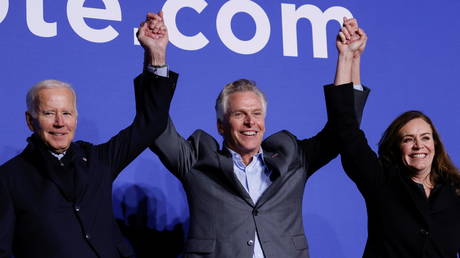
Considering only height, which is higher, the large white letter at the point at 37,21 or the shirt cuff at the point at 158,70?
the large white letter at the point at 37,21

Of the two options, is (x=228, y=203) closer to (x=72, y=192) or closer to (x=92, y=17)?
(x=72, y=192)

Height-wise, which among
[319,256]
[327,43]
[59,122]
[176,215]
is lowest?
[319,256]

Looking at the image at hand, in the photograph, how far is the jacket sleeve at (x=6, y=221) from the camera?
1576 millimetres

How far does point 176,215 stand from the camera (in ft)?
7.72

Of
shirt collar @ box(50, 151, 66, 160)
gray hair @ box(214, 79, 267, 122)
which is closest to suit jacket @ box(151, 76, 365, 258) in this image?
gray hair @ box(214, 79, 267, 122)

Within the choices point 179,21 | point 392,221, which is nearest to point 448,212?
point 392,221

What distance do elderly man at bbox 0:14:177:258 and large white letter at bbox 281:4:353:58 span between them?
88 centimetres

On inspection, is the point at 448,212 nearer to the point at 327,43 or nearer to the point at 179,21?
the point at 327,43

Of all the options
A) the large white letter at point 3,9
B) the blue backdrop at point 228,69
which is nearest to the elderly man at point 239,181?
the blue backdrop at point 228,69

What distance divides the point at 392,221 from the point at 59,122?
0.96 metres

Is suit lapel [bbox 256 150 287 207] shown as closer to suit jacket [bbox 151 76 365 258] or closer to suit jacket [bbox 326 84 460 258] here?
suit jacket [bbox 151 76 365 258]

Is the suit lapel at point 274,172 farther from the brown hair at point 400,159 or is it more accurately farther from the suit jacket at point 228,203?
the brown hair at point 400,159

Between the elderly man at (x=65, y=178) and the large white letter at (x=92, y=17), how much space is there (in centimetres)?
53

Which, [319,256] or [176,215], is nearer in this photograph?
[176,215]
